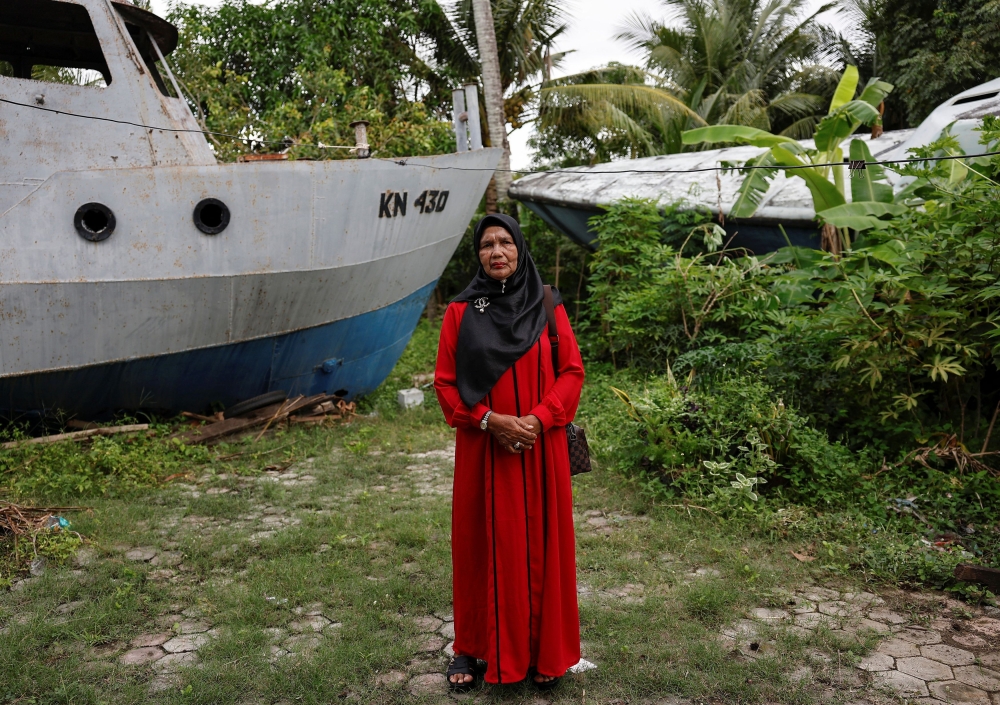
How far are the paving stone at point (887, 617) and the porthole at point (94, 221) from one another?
5.29 m

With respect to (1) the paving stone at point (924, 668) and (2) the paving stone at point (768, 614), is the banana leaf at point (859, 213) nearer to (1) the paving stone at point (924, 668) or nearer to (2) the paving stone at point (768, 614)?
(2) the paving stone at point (768, 614)

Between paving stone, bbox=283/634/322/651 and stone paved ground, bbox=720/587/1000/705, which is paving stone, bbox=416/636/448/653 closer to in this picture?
paving stone, bbox=283/634/322/651

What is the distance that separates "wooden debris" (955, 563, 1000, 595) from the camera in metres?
3.50

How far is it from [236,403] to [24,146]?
8.30 ft

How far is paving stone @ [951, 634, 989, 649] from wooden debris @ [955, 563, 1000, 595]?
1.42 feet

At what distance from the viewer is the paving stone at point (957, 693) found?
2703 millimetres

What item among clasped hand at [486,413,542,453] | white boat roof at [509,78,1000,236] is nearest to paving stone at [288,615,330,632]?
clasped hand at [486,413,542,453]

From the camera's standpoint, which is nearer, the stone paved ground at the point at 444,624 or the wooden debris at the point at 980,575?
the stone paved ground at the point at 444,624

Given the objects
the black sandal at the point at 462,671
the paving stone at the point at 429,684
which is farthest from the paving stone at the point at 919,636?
the paving stone at the point at 429,684

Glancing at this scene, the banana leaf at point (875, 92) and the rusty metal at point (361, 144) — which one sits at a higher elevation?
the banana leaf at point (875, 92)

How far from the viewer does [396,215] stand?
7.01 m

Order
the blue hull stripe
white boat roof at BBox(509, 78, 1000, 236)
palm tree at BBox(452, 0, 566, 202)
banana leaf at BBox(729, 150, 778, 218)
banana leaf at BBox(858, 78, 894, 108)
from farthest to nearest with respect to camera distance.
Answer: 1. palm tree at BBox(452, 0, 566, 202)
2. white boat roof at BBox(509, 78, 1000, 236)
3. banana leaf at BBox(729, 150, 778, 218)
4. banana leaf at BBox(858, 78, 894, 108)
5. the blue hull stripe

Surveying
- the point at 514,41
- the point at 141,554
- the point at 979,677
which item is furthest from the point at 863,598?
the point at 514,41

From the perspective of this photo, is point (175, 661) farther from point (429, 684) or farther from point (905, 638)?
point (905, 638)
